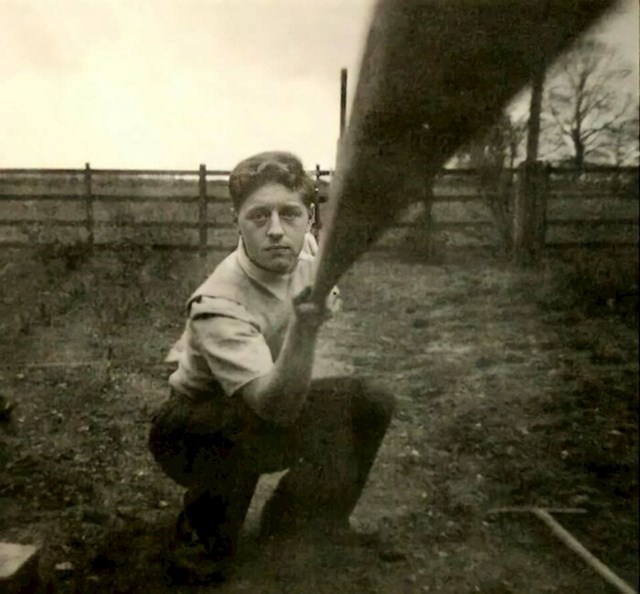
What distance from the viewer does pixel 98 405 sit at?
113cm

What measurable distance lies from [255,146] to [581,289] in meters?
0.50

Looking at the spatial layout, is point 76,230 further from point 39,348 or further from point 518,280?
point 518,280

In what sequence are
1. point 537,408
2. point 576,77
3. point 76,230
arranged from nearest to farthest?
point 576,77, point 537,408, point 76,230

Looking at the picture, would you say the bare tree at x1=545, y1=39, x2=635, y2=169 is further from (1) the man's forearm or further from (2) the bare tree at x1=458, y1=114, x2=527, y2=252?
(1) the man's forearm

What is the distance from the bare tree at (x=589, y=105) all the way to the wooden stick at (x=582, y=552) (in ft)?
1.61

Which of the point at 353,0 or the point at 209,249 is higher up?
the point at 353,0

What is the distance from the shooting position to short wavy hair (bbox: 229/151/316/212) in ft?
3.31

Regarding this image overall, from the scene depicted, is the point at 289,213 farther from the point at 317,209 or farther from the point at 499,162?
the point at 499,162

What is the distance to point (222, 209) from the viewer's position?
3.61 ft

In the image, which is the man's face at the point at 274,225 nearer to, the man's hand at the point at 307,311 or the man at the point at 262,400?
the man at the point at 262,400

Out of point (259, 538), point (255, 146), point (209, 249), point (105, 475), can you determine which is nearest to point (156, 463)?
point (105, 475)

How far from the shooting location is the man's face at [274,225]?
1.00m

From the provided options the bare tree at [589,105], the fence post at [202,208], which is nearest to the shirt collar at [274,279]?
the fence post at [202,208]

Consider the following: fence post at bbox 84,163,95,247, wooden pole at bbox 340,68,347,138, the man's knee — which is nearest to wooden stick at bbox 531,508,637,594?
the man's knee
